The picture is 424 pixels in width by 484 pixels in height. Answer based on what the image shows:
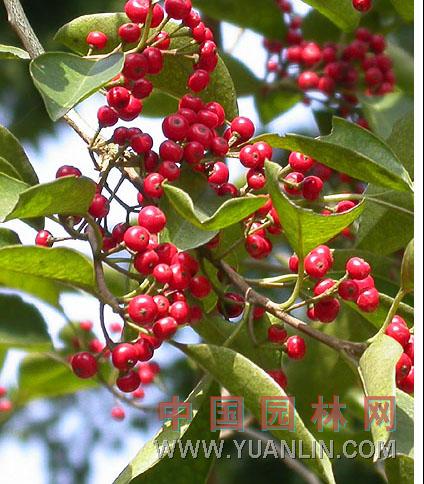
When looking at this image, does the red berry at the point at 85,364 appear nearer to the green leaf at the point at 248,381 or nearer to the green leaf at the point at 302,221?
the green leaf at the point at 248,381

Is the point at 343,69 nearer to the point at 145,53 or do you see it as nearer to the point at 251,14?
the point at 251,14

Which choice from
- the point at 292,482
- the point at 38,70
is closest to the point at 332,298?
the point at 38,70

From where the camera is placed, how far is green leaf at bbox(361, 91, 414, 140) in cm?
198

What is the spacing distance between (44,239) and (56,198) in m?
0.17

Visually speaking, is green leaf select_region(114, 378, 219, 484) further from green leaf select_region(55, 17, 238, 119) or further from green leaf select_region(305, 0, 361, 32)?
green leaf select_region(305, 0, 361, 32)

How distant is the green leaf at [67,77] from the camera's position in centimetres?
110

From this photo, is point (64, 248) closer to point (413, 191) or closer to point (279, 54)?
point (413, 191)

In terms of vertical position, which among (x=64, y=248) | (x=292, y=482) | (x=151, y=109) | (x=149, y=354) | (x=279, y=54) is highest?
(x=279, y=54)

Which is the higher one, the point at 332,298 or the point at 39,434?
the point at 332,298

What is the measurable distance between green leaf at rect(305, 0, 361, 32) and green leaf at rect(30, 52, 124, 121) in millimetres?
536

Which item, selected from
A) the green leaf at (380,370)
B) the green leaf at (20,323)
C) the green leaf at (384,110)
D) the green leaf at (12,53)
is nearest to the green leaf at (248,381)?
the green leaf at (380,370)

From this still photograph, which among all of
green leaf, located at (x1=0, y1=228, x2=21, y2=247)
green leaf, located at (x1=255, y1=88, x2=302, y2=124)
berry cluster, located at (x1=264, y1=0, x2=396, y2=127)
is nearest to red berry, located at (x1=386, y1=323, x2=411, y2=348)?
green leaf, located at (x1=0, y1=228, x2=21, y2=247)

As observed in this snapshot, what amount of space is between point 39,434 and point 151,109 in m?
2.33

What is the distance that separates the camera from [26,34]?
139cm
